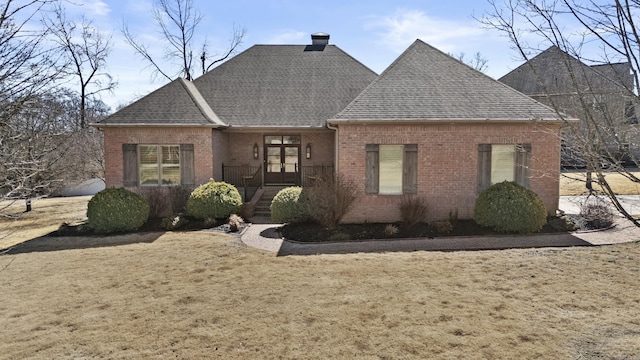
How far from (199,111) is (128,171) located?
140 inches

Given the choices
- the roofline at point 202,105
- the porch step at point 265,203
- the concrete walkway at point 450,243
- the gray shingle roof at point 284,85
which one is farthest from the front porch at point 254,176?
the concrete walkway at point 450,243

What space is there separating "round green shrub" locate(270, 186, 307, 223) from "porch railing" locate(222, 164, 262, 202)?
4318mm

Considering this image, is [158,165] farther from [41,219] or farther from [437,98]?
[437,98]

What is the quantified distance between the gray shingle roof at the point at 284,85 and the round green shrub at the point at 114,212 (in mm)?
5561

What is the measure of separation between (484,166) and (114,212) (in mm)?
12258

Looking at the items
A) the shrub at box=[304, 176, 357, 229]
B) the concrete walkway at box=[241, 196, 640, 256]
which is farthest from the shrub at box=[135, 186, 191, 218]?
the shrub at box=[304, 176, 357, 229]

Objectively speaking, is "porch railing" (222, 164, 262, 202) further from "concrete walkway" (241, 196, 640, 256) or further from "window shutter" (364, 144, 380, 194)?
"window shutter" (364, 144, 380, 194)

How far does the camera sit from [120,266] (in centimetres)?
925

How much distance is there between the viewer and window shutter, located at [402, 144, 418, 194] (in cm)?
1280

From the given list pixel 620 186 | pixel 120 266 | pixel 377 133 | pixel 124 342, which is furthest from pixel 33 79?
pixel 620 186

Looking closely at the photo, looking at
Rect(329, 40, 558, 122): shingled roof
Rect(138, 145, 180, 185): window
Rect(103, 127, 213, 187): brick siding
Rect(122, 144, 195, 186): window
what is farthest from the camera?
Rect(138, 145, 180, 185): window

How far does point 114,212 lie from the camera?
1275cm

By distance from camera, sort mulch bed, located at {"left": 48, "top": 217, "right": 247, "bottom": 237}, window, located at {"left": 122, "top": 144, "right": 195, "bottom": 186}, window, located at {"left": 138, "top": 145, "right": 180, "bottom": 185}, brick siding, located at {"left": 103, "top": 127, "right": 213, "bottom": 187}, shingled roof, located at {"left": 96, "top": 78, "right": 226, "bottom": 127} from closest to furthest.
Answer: mulch bed, located at {"left": 48, "top": 217, "right": 247, "bottom": 237}
shingled roof, located at {"left": 96, "top": 78, "right": 226, "bottom": 127}
brick siding, located at {"left": 103, "top": 127, "right": 213, "bottom": 187}
window, located at {"left": 122, "top": 144, "right": 195, "bottom": 186}
window, located at {"left": 138, "top": 145, "right": 180, "bottom": 185}

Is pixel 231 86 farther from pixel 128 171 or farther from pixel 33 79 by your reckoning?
pixel 33 79
